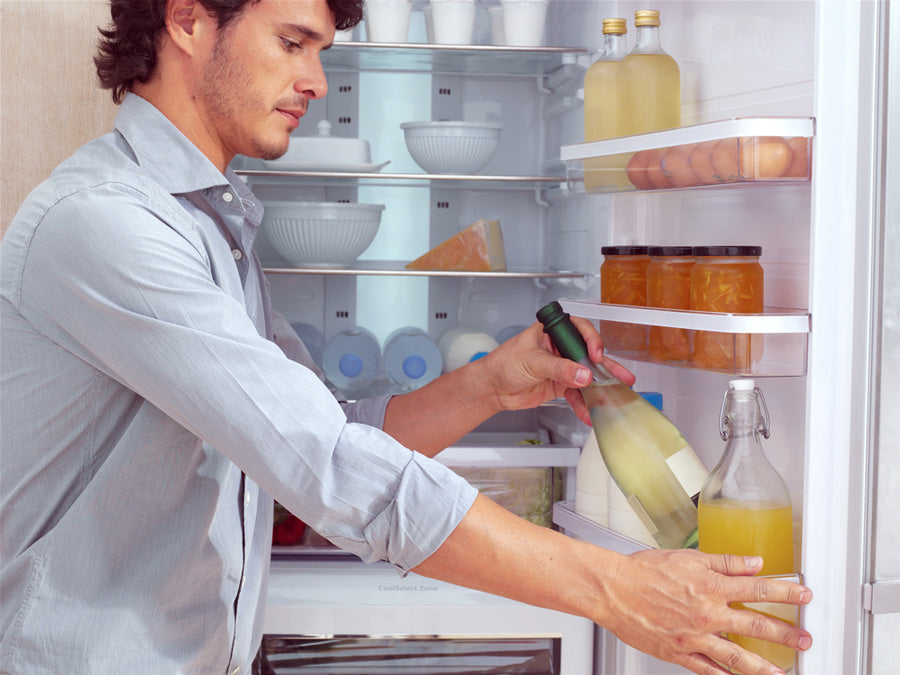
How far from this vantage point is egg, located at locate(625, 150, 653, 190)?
1098mm

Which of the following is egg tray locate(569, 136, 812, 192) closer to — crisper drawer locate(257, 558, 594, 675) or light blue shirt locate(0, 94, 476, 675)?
light blue shirt locate(0, 94, 476, 675)

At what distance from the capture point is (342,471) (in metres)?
0.78

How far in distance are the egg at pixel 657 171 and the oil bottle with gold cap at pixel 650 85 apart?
4.4 inches

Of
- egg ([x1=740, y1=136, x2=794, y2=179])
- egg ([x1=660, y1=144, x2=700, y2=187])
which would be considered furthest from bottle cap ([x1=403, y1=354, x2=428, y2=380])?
egg ([x1=740, y1=136, x2=794, y2=179])

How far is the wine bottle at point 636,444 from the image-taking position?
3.49 ft

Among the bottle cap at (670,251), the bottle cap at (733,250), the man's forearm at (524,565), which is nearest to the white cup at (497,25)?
the bottle cap at (670,251)

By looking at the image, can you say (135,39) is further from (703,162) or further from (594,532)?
(594,532)

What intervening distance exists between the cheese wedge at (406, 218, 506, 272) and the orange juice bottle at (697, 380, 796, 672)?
908 millimetres

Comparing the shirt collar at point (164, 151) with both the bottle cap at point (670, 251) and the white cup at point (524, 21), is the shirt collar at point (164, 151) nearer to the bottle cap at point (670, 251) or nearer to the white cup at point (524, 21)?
the bottle cap at point (670, 251)

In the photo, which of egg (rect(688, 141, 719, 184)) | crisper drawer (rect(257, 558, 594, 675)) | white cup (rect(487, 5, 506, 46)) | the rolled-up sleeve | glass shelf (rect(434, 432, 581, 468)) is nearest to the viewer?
the rolled-up sleeve

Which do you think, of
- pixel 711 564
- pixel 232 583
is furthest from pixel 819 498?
pixel 232 583

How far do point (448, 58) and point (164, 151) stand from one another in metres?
0.93

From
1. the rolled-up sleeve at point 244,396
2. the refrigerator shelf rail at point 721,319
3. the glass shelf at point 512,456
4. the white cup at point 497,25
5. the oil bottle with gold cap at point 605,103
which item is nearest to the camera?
the rolled-up sleeve at point 244,396

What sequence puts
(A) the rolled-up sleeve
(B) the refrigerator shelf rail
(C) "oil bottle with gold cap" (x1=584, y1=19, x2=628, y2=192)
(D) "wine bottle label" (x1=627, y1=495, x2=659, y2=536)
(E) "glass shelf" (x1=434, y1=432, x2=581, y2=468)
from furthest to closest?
(E) "glass shelf" (x1=434, y1=432, x2=581, y2=468), (C) "oil bottle with gold cap" (x1=584, y1=19, x2=628, y2=192), (D) "wine bottle label" (x1=627, y1=495, x2=659, y2=536), (B) the refrigerator shelf rail, (A) the rolled-up sleeve
